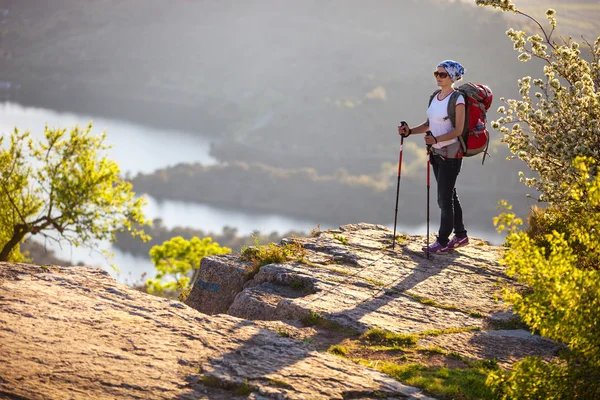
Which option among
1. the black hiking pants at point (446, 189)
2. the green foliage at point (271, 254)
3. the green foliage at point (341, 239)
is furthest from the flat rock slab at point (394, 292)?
the black hiking pants at point (446, 189)

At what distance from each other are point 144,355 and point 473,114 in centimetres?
474

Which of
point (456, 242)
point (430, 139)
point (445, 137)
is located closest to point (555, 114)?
point (445, 137)

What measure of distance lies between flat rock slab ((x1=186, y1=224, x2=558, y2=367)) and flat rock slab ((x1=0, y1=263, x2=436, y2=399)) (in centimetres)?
102

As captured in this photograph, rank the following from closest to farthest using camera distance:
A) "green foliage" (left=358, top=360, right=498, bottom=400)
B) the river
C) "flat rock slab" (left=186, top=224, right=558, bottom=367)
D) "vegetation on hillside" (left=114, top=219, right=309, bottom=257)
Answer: "green foliage" (left=358, top=360, right=498, bottom=400) → "flat rock slab" (left=186, top=224, right=558, bottom=367) → "vegetation on hillside" (left=114, top=219, right=309, bottom=257) → the river

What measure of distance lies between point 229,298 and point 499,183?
5484 inches

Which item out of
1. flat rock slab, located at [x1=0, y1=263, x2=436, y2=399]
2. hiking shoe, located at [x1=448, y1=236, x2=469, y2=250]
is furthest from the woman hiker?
flat rock slab, located at [x1=0, y1=263, x2=436, y2=399]

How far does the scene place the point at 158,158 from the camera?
574 ft

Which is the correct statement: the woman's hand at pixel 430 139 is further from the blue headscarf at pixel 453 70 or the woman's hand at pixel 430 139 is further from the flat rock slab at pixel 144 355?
the flat rock slab at pixel 144 355

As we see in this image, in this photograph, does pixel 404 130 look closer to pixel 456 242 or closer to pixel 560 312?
pixel 456 242

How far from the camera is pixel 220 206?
152625mm

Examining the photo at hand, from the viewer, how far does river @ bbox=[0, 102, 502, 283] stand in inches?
5153

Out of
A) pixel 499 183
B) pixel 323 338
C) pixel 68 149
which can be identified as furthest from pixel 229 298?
pixel 499 183

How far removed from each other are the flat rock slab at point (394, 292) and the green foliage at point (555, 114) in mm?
1366

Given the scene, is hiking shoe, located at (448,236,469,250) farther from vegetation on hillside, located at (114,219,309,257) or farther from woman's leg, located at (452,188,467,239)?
vegetation on hillside, located at (114,219,309,257)
